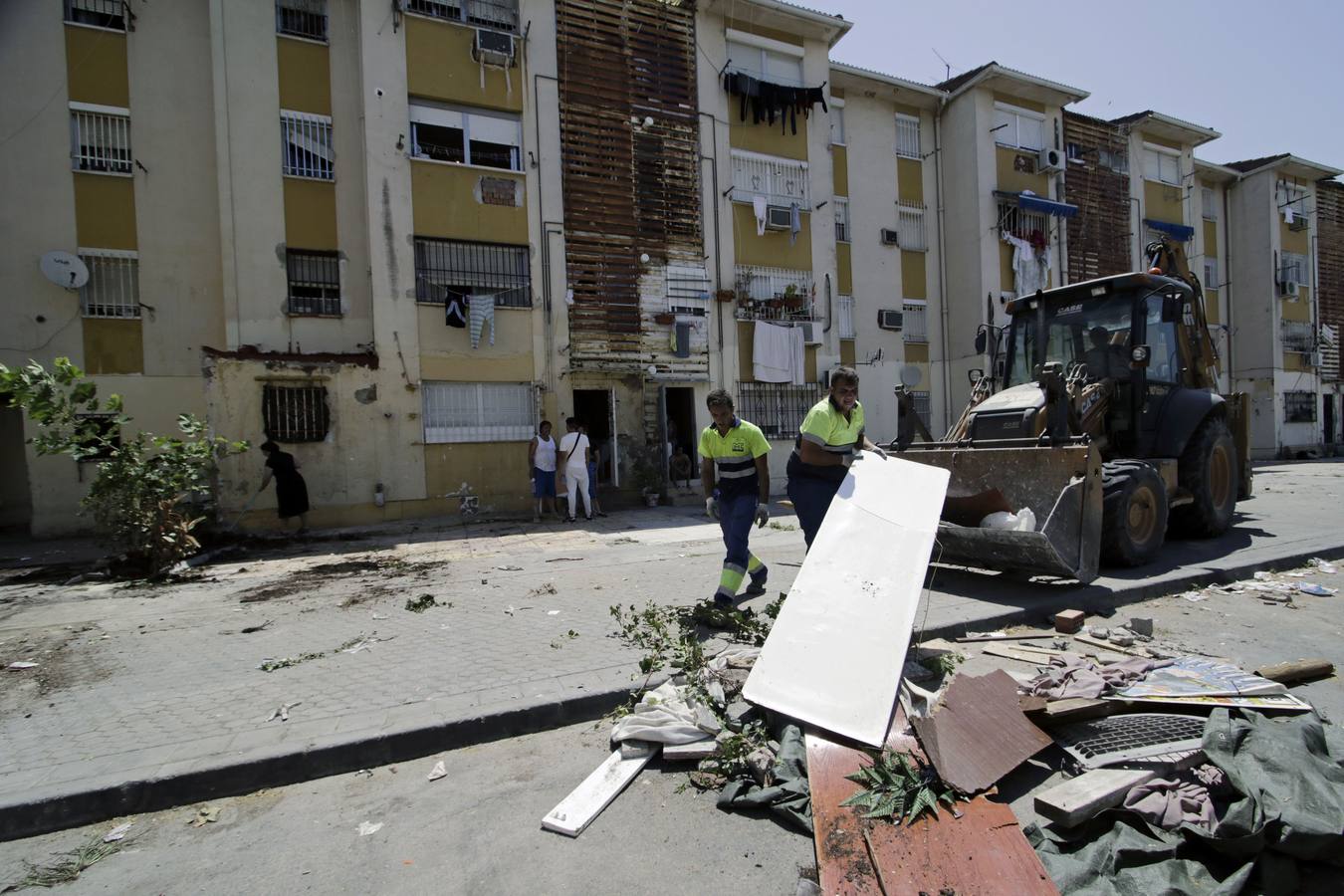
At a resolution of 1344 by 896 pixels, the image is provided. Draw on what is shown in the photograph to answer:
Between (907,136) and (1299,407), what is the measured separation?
19362 millimetres

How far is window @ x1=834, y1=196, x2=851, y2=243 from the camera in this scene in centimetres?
1720

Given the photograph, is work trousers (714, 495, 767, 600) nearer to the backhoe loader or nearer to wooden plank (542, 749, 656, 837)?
the backhoe loader

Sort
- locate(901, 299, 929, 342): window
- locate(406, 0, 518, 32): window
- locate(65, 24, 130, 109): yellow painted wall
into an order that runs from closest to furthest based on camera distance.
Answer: locate(65, 24, 130, 109): yellow painted wall
locate(406, 0, 518, 32): window
locate(901, 299, 929, 342): window

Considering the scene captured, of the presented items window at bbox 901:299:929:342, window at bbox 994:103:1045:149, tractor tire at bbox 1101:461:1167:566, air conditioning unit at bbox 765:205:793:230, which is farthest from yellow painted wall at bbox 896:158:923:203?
tractor tire at bbox 1101:461:1167:566

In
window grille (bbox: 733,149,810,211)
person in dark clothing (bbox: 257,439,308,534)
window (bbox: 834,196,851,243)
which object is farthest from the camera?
window (bbox: 834,196,851,243)

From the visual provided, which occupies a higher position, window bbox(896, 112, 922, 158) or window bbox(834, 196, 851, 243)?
window bbox(896, 112, 922, 158)

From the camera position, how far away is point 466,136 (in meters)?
12.6

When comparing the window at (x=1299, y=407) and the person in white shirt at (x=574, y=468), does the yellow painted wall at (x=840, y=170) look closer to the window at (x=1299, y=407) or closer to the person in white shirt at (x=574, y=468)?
the person in white shirt at (x=574, y=468)

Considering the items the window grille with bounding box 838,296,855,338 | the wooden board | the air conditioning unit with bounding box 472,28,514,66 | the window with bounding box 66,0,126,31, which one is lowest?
the wooden board

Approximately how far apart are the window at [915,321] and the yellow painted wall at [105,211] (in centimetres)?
1756

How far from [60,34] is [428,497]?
10.4 metres

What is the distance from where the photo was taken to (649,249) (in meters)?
13.8

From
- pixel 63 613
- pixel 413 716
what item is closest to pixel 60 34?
pixel 63 613

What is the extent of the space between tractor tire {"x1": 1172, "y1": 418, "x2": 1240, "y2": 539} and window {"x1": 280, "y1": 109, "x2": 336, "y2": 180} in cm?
1433
